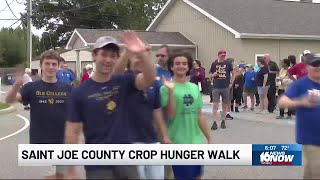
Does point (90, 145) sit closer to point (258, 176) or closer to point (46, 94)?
point (46, 94)

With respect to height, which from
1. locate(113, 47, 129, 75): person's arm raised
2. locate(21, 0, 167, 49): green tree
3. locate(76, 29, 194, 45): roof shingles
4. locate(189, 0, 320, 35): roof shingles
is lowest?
locate(113, 47, 129, 75): person's arm raised

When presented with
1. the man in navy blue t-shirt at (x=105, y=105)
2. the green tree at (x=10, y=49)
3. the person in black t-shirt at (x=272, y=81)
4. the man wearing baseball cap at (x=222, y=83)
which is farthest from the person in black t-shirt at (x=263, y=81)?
the green tree at (x=10, y=49)

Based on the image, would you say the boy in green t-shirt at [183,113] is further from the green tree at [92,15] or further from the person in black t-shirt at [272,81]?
the green tree at [92,15]

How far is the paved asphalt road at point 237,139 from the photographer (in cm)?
658

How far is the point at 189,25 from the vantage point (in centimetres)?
3173

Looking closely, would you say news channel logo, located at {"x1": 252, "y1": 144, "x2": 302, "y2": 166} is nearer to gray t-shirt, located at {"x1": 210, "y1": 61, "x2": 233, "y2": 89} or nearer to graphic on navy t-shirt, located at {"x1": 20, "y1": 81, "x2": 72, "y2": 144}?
graphic on navy t-shirt, located at {"x1": 20, "y1": 81, "x2": 72, "y2": 144}

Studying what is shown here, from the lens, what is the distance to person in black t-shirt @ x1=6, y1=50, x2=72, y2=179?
531cm

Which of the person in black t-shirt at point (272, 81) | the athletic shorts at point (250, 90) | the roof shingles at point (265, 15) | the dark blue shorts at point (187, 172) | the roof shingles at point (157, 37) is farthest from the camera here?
the roof shingles at point (157, 37)

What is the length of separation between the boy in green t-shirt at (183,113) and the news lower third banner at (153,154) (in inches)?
8.9

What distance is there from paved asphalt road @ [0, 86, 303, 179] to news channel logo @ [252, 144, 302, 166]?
1.87 feet

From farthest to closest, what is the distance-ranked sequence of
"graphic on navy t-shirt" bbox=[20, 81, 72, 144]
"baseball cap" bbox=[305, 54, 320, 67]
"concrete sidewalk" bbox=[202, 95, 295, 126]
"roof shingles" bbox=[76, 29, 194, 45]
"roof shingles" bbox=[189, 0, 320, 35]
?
"roof shingles" bbox=[76, 29, 194, 45]
"roof shingles" bbox=[189, 0, 320, 35]
"concrete sidewalk" bbox=[202, 95, 295, 126]
"graphic on navy t-shirt" bbox=[20, 81, 72, 144]
"baseball cap" bbox=[305, 54, 320, 67]

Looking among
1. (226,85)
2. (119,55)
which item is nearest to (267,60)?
(226,85)

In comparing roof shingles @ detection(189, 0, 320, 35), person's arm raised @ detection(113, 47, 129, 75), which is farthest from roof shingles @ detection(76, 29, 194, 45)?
person's arm raised @ detection(113, 47, 129, 75)

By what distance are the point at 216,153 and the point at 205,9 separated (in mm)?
26348
